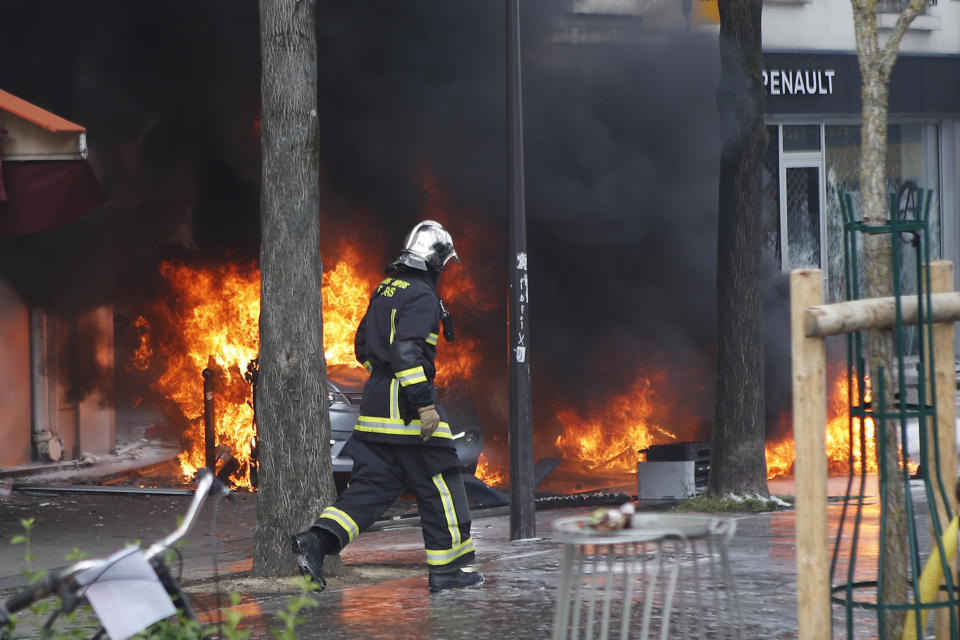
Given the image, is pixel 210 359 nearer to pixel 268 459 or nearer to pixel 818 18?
pixel 268 459

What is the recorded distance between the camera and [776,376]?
574 inches

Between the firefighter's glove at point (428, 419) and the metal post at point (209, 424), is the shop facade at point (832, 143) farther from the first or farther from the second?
the firefighter's glove at point (428, 419)

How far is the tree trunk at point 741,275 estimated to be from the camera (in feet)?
33.5

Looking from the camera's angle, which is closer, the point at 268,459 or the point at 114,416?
the point at 268,459

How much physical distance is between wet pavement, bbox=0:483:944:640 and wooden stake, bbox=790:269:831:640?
2.11 ft

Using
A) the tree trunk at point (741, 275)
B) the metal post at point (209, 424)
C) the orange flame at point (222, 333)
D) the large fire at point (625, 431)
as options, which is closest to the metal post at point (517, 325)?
the tree trunk at point (741, 275)

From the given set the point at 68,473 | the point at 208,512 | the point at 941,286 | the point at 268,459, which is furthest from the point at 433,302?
the point at 68,473

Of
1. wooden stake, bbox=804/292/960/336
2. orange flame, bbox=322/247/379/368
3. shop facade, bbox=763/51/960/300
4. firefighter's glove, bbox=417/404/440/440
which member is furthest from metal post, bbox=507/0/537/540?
shop facade, bbox=763/51/960/300

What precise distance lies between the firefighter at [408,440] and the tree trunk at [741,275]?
3.97 metres

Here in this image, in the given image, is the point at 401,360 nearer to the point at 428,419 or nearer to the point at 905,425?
the point at 428,419

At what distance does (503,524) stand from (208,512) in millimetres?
2323

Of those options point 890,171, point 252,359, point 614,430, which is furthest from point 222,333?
point 890,171

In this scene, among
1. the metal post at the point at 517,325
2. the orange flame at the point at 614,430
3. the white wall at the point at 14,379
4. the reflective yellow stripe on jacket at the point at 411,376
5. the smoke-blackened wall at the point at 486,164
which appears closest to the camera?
the reflective yellow stripe on jacket at the point at 411,376

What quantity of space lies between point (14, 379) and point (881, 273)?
422 inches
